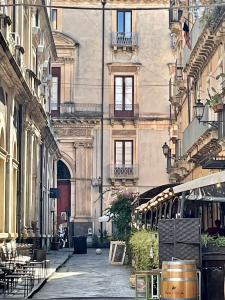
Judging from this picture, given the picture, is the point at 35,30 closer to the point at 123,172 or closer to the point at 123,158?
the point at 123,172

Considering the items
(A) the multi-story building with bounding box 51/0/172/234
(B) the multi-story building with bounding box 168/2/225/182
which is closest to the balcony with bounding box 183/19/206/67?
(B) the multi-story building with bounding box 168/2/225/182

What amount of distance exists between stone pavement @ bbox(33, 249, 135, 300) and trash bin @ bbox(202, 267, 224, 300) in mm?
3654

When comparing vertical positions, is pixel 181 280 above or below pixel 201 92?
below

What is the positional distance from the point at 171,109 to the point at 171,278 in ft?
121

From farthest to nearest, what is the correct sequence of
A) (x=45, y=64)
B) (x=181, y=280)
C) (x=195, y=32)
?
(x=45, y=64) → (x=195, y=32) → (x=181, y=280)

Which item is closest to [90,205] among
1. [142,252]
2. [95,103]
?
[95,103]

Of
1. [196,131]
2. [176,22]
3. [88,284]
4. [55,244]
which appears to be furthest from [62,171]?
[88,284]

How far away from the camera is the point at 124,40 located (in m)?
51.1

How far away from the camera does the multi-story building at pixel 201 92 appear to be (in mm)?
22062

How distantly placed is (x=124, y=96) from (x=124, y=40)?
3654 millimetres

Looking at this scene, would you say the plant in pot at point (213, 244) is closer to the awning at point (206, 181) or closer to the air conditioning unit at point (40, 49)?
the awning at point (206, 181)

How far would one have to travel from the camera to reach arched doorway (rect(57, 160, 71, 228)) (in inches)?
1983

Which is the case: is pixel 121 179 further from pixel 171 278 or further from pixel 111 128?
pixel 171 278

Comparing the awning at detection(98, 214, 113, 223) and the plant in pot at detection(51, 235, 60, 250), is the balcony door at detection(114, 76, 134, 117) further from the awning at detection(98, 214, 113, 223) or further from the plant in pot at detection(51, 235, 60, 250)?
the awning at detection(98, 214, 113, 223)
